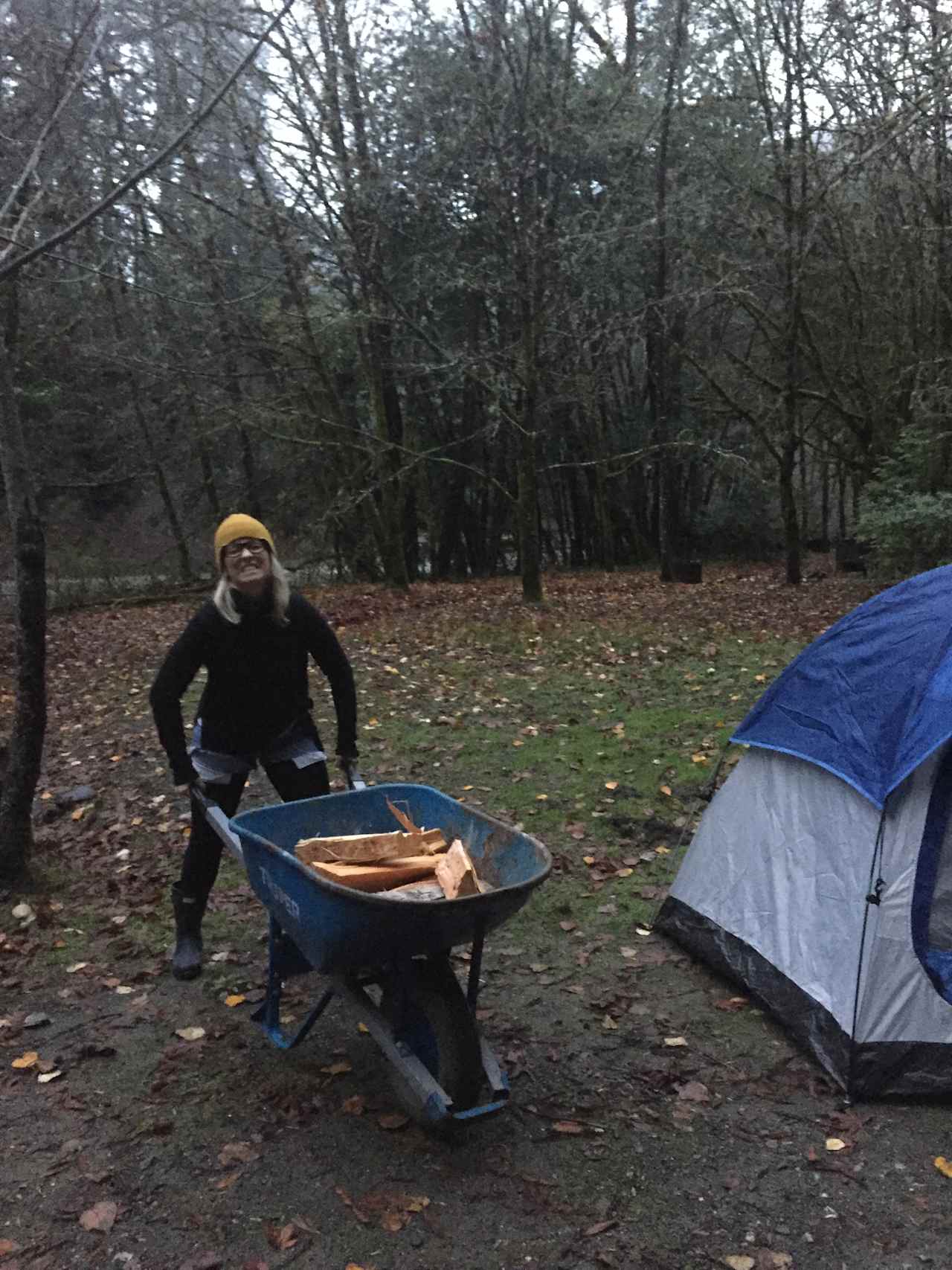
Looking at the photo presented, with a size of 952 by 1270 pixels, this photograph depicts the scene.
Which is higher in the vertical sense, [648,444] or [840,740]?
[648,444]

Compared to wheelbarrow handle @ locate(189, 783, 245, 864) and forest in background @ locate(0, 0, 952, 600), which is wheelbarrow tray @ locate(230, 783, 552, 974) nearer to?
wheelbarrow handle @ locate(189, 783, 245, 864)

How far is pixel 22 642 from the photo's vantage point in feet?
17.3

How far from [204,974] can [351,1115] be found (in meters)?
1.33

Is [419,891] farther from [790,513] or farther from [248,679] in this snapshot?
[790,513]

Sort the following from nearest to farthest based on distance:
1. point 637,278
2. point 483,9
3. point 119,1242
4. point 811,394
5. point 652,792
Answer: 1. point 119,1242
2. point 652,792
3. point 483,9
4. point 811,394
5. point 637,278

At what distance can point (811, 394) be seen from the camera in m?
17.4

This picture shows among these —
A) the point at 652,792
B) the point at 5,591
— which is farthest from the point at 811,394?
the point at 5,591

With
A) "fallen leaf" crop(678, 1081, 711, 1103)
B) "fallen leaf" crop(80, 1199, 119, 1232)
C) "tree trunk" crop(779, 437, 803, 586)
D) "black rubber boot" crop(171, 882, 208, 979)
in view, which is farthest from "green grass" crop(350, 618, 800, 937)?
"tree trunk" crop(779, 437, 803, 586)

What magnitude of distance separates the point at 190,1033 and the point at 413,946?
4.81 feet

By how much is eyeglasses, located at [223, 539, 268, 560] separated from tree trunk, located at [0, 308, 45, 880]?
68.2 inches

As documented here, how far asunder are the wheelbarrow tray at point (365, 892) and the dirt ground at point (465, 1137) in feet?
2.05

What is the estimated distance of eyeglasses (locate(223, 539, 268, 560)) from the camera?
3986 millimetres

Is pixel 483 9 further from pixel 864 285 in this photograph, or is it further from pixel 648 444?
pixel 648 444

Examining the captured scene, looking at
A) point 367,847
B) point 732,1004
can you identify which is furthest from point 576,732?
point 367,847
